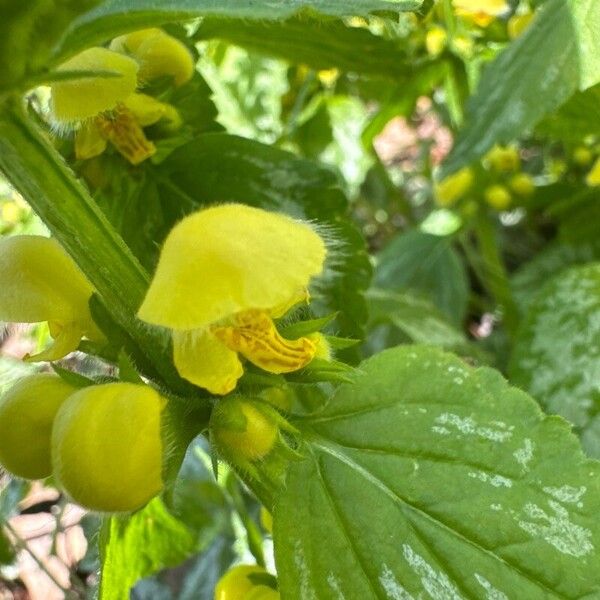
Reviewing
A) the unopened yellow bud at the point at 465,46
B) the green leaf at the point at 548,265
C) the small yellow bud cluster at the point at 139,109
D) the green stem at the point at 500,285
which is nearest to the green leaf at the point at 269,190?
the small yellow bud cluster at the point at 139,109

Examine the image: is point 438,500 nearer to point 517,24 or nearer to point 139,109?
point 139,109

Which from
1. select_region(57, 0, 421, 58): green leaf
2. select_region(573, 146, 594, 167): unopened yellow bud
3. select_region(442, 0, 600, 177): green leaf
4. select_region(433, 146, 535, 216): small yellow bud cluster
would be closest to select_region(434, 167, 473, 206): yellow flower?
select_region(433, 146, 535, 216): small yellow bud cluster

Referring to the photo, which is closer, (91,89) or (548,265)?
(91,89)

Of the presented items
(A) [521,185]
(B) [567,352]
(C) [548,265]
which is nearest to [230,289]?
(B) [567,352]

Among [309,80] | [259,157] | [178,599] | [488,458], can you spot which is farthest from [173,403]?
[309,80]

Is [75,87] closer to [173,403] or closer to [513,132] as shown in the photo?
[173,403]

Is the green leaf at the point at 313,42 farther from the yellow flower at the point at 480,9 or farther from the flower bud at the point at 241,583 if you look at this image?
the flower bud at the point at 241,583
